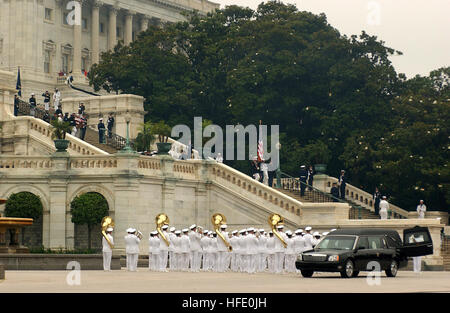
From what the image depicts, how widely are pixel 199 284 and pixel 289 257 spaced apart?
11.4 m

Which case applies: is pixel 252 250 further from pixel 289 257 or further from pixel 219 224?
pixel 219 224

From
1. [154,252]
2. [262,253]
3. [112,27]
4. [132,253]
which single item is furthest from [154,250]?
[112,27]

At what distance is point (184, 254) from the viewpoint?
4606cm

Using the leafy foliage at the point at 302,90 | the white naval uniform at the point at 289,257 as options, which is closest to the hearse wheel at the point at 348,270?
the white naval uniform at the point at 289,257

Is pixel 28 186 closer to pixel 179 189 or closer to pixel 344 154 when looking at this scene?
pixel 179 189

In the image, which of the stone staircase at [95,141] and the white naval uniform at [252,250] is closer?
the white naval uniform at [252,250]

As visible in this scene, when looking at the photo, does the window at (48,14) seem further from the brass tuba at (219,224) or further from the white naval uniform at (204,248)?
the white naval uniform at (204,248)

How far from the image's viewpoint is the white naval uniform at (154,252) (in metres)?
45.0

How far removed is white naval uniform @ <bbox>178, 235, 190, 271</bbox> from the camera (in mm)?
45719

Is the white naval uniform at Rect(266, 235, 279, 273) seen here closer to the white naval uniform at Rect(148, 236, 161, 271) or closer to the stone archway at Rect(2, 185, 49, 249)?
the white naval uniform at Rect(148, 236, 161, 271)

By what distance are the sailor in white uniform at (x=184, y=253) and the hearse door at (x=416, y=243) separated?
9072mm

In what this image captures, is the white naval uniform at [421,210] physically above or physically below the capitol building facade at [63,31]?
below

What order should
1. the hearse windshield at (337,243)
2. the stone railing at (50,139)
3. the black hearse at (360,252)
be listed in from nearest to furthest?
the black hearse at (360,252) < the hearse windshield at (337,243) < the stone railing at (50,139)

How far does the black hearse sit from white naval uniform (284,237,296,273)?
4050 mm
